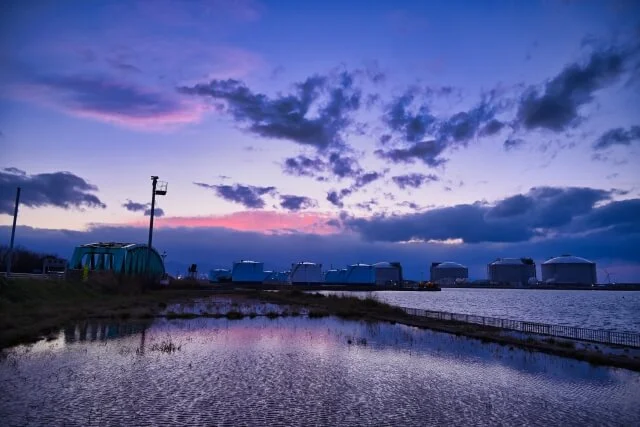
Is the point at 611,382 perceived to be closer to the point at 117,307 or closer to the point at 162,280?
the point at 117,307

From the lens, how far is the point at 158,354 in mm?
23578

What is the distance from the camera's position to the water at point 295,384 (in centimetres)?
1422

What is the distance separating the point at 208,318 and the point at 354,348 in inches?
795

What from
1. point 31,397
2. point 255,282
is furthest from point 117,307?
point 255,282

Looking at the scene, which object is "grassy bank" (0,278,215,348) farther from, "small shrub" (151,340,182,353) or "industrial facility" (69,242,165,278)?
"industrial facility" (69,242,165,278)

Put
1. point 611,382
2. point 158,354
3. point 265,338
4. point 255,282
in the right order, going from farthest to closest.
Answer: point 255,282 → point 265,338 → point 158,354 → point 611,382

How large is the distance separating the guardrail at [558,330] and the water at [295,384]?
11.6m

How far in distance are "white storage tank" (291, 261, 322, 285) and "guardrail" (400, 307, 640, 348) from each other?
130960 mm

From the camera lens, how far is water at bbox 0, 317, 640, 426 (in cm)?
1422

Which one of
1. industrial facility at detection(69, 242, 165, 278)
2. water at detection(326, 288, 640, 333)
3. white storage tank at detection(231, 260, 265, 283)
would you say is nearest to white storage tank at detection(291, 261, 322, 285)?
white storage tank at detection(231, 260, 265, 283)

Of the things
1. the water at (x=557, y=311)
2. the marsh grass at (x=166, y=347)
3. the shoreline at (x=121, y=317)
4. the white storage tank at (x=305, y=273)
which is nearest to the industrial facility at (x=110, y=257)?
the shoreline at (x=121, y=317)

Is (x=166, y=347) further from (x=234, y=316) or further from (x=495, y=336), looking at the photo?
(x=495, y=336)

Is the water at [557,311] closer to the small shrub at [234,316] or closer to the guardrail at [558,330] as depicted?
the guardrail at [558,330]

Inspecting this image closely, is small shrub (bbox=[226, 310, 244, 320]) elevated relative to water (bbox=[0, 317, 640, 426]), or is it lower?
elevated
